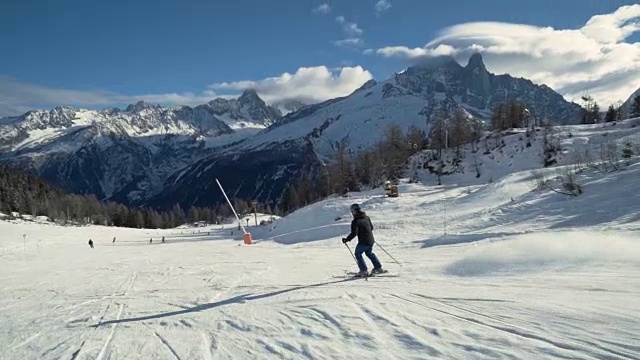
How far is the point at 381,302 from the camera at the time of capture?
9.87 meters

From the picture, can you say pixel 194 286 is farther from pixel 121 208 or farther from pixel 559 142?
pixel 121 208

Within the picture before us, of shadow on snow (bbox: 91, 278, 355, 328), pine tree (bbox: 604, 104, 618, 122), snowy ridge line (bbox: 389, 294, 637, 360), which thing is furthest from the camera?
pine tree (bbox: 604, 104, 618, 122)

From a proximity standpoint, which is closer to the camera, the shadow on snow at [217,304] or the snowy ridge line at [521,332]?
the snowy ridge line at [521,332]

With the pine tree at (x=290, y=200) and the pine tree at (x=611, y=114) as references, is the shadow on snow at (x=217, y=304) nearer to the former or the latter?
the pine tree at (x=290, y=200)

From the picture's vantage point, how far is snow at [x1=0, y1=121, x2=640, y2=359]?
7.27 m

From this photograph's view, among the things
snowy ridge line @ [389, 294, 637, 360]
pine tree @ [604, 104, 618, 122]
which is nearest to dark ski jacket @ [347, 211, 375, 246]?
snowy ridge line @ [389, 294, 637, 360]

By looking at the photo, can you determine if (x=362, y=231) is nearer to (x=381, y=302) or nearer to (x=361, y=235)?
(x=361, y=235)

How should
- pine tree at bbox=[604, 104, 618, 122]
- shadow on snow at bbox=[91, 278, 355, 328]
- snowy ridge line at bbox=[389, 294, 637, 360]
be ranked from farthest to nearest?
pine tree at bbox=[604, 104, 618, 122], shadow on snow at bbox=[91, 278, 355, 328], snowy ridge line at bbox=[389, 294, 637, 360]

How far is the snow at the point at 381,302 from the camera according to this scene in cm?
727

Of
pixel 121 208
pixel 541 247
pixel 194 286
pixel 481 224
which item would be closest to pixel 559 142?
pixel 481 224

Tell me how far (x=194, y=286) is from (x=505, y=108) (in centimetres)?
11000

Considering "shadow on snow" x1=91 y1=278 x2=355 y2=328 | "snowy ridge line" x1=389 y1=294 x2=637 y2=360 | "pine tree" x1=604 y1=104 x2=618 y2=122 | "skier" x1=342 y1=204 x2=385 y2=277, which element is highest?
"pine tree" x1=604 y1=104 x2=618 y2=122

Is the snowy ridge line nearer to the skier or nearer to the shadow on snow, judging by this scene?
the skier

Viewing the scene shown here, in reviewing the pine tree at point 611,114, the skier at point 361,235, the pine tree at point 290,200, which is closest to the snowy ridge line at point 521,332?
the skier at point 361,235
